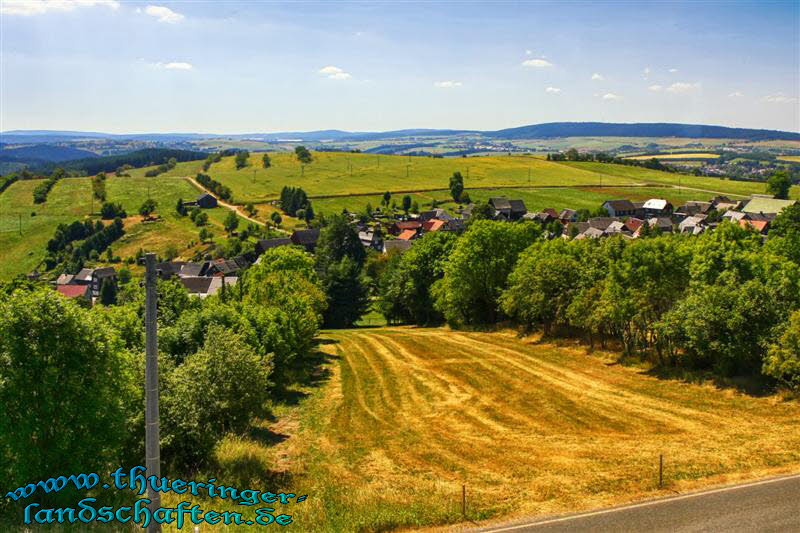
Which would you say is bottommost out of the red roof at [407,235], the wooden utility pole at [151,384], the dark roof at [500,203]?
the red roof at [407,235]

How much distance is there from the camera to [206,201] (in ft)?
623

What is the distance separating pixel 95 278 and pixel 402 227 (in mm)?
76101

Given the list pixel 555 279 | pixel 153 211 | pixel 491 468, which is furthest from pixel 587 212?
pixel 491 468

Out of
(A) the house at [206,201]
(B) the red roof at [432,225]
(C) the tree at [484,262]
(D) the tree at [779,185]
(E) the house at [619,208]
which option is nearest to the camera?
(C) the tree at [484,262]

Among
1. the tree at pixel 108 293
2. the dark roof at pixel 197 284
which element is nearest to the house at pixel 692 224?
the dark roof at pixel 197 284

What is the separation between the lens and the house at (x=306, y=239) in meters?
148

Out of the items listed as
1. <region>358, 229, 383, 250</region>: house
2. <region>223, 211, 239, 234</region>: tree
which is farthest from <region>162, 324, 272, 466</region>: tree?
<region>223, 211, 239, 234</region>: tree

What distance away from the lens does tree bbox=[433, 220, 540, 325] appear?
6362 centimetres

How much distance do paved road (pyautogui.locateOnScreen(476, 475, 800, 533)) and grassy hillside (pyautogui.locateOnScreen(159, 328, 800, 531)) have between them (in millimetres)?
960

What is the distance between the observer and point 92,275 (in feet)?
443

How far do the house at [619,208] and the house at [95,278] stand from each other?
435ft

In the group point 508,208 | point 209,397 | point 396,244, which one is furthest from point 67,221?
point 209,397

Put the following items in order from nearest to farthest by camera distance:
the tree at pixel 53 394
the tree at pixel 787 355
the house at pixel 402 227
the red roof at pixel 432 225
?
the tree at pixel 53 394 → the tree at pixel 787 355 → the red roof at pixel 432 225 → the house at pixel 402 227

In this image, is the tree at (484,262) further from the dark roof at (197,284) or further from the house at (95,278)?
the house at (95,278)
